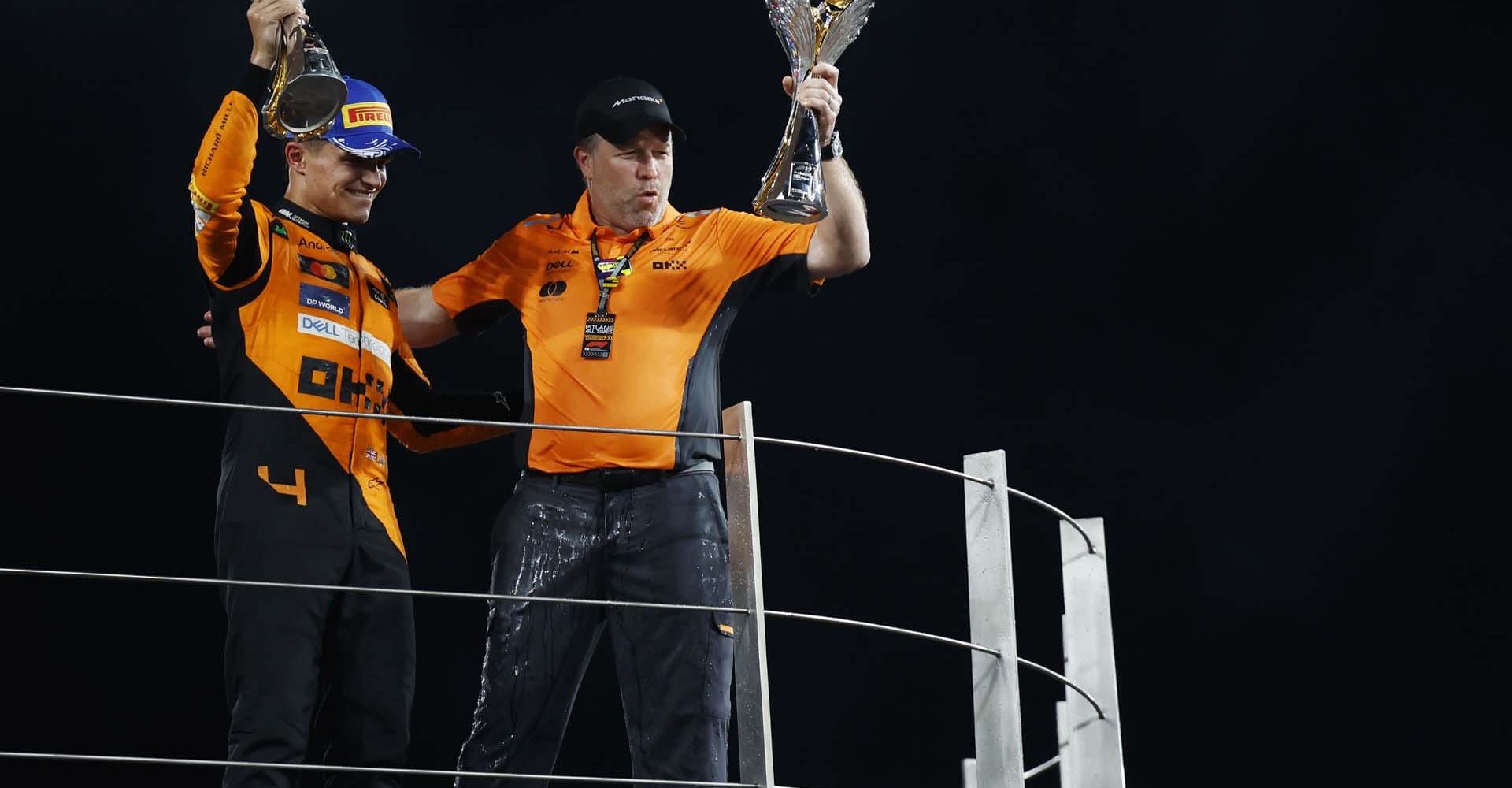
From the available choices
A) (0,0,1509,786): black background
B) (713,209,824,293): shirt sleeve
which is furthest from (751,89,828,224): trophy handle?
(0,0,1509,786): black background

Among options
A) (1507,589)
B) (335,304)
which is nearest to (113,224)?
(335,304)

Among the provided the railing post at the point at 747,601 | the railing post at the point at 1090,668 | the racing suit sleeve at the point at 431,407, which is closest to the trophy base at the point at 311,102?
the racing suit sleeve at the point at 431,407

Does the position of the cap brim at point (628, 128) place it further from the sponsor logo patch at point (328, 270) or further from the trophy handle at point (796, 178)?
the sponsor logo patch at point (328, 270)

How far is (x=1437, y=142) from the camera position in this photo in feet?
16.3

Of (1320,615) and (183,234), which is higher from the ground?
(183,234)

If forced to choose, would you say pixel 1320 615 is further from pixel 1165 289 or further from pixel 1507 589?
pixel 1165 289

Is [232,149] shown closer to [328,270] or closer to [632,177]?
[328,270]

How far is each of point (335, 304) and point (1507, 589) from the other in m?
3.06

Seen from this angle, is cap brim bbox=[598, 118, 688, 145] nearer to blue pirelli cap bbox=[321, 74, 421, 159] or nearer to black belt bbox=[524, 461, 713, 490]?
blue pirelli cap bbox=[321, 74, 421, 159]

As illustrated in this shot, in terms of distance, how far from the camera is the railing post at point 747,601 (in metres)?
2.17

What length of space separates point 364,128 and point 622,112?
1.35 ft

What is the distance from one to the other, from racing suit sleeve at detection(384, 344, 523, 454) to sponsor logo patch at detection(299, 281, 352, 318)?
19 cm

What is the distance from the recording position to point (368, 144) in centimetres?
305

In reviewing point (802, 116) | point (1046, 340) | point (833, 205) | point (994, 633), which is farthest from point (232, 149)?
point (1046, 340)
